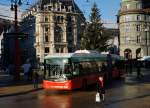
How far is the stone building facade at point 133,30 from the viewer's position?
112 meters

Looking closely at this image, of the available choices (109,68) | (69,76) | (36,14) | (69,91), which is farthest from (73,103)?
(36,14)

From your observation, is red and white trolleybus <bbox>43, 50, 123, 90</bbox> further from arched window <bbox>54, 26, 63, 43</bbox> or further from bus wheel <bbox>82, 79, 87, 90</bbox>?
arched window <bbox>54, 26, 63, 43</bbox>

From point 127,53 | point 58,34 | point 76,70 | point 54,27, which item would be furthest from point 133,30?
point 76,70

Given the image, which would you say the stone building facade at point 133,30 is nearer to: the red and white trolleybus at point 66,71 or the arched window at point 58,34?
the arched window at point 58,34

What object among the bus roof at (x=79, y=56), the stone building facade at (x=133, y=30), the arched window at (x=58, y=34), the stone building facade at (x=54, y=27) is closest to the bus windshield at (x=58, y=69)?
the bus roof at (x=79, y=56)

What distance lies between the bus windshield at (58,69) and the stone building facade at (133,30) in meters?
82.5

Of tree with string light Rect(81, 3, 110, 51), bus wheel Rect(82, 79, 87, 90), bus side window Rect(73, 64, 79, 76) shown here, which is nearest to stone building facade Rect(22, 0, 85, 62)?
tree with string light Rect(81, 3, 110, 51)

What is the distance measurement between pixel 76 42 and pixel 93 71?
84.3 m

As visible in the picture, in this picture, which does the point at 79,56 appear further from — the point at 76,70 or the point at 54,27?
the point at 54,27

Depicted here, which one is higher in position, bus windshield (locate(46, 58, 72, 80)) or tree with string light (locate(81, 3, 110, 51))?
tree with string light (locate(81, 3, 110, 51))

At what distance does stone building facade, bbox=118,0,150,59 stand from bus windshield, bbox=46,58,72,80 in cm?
8251

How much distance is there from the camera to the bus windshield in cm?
2989

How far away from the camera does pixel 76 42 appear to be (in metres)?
119

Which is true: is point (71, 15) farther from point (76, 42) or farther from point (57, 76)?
point (57, 76)
